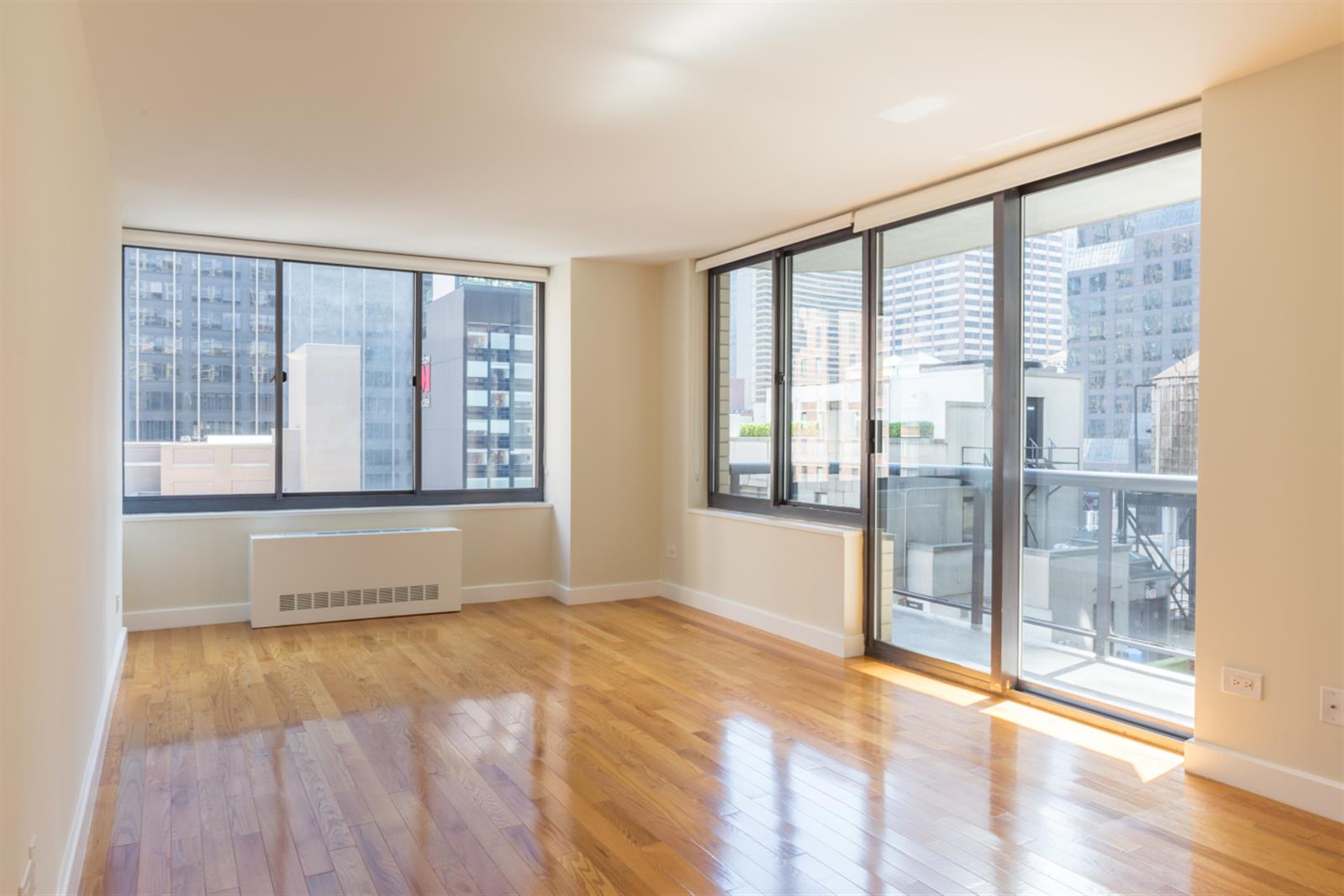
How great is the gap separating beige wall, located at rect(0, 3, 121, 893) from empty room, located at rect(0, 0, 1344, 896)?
0.09 ft

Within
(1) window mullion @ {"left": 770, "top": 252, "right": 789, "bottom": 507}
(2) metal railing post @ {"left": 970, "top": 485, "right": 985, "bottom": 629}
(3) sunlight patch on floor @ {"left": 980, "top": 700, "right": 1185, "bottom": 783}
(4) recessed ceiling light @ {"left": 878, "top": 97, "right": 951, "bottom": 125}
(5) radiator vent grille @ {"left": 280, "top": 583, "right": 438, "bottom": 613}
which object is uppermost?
(4) recessed ceiling light @ {"left": 878, "top": 97, "right": 951, "bottom": 125}

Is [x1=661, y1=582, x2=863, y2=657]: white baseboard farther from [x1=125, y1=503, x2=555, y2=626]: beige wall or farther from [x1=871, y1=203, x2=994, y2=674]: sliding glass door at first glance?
[x1=125, y1=503, x2=555, y2=626]: beige wall

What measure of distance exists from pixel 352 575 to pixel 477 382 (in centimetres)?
164

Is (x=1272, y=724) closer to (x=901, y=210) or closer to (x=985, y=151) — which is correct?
(x=985, y=151)

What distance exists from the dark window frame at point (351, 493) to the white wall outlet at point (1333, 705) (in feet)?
16.2

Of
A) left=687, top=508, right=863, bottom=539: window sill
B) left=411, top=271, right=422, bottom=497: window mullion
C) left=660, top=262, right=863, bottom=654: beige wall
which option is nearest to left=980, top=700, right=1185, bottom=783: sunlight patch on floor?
left=660, top=262, right=863, bottom=654: beige wall

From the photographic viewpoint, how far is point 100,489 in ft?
11.7

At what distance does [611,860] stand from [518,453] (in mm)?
4371

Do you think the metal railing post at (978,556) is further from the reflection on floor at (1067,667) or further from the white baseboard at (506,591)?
the white baseboard at (506,591)

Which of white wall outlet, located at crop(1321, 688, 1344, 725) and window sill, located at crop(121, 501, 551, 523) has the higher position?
window sill, located at crop(121, 501, 551, 523)

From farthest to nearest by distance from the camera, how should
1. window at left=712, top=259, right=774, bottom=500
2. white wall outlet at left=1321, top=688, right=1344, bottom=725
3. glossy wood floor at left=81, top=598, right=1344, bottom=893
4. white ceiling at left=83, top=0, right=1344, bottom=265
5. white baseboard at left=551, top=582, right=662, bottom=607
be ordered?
white baseboard at left=551, top=582, right=662, bottom=607 < window at left=712, top=259, right=774, bottom=500 < white wall outlet at left=1321, top=688, right=1344, bottom=725 < white ceiling at left=83, top=0, right=1344, bottom=265 < glossy wood floor at left=81, top=598, right=1344, bottom=893

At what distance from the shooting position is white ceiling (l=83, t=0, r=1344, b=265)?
257cm

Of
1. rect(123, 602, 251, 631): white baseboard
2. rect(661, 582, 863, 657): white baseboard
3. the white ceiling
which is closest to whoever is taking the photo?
the white ceiling

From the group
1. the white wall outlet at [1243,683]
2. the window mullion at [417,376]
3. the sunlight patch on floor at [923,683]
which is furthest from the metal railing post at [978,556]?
the window mullion at [417,376]
